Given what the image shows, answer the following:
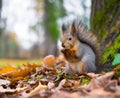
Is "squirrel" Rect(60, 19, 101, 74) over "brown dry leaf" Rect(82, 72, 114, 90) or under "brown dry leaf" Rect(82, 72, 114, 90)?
over

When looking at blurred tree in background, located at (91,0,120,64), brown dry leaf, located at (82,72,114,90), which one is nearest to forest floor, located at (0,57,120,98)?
brown dry leaf, located at (82,72,114,90)

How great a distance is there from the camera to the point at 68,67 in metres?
3.24

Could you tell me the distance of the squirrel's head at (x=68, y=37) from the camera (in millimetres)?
3131

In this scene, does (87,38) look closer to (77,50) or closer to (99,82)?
(77,50)

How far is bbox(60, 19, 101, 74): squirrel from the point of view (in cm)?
313

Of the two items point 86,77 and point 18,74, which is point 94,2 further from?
point 86,77

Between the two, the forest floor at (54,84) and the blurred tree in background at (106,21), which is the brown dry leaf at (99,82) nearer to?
the forest floor at (54,84)

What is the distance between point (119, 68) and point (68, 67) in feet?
1.88

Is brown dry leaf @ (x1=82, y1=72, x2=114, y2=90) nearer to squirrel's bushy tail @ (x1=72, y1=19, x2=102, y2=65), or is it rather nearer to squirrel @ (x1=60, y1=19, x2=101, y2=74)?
squirrel @ (x1=60, y1=19, x2=101, y2=74)

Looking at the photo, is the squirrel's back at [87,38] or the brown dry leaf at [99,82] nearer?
the brown dry leaf at [99,82]

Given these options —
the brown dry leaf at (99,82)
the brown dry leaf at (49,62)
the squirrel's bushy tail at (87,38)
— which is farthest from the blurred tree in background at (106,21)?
the brown dry leaf at (99,82)

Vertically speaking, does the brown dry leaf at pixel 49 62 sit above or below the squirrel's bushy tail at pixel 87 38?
above

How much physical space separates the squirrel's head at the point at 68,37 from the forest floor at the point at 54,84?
269 millimetres

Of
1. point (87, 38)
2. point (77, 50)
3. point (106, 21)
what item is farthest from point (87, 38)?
point (106, 21)
